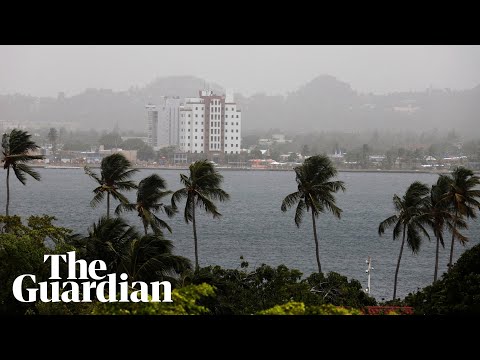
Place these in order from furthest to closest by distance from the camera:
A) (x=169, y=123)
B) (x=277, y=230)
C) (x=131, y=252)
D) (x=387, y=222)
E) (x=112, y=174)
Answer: (x=169, y=123)
(x=277, y=230)
(x=112, y=174)
(x=387, y=222)
(x=131, y=252)

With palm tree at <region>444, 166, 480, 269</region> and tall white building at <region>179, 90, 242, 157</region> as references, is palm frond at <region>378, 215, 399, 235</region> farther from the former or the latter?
tall white building at <region>179, 90, 242, 157</region>

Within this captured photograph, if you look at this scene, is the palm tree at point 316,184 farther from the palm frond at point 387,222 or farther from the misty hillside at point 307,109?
the misty hillside at point 307,109

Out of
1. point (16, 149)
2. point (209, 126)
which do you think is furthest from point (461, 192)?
point (209, 126)

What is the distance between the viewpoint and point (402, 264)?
138ft

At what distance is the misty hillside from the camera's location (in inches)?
3802

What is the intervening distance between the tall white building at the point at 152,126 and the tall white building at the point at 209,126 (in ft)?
17.7

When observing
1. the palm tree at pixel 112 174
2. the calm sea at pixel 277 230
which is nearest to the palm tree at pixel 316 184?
the palm tree at pixel 112 174

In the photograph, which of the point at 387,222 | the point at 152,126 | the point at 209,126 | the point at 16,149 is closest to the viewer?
the point at 387,222

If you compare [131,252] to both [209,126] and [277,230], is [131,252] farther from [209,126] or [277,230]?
[209,126]

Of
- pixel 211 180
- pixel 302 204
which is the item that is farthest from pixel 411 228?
pixel 211 180

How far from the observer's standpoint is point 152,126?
86.5m

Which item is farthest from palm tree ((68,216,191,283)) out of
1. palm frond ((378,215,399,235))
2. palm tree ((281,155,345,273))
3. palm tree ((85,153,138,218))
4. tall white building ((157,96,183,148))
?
tall white building ((157,96,183,148))

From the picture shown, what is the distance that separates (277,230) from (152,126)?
35160 millimetres
